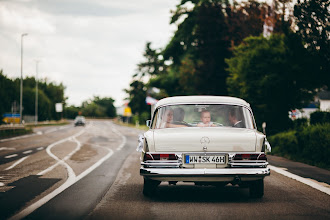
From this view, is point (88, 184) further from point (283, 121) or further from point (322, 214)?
point (283, 121)

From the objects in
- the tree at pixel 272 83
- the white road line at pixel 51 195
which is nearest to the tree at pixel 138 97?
the tree at pixel 272 83

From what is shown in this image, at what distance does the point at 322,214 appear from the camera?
6430mm

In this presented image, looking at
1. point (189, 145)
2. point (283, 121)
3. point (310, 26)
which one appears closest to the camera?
point (189, 145)

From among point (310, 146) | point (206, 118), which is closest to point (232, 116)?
point (206, 118)

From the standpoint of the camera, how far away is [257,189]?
7.84 meters

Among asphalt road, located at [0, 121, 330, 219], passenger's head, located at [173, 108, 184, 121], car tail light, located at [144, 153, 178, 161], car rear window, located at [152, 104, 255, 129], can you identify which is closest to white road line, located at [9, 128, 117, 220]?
asphalt road, located at [0, 121, 330, 219]

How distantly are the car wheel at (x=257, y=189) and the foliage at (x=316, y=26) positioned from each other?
36.3 feet

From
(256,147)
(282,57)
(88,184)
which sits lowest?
(88,184)

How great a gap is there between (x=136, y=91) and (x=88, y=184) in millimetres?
95621

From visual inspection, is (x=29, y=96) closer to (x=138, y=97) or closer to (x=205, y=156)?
(x=138, y=97)

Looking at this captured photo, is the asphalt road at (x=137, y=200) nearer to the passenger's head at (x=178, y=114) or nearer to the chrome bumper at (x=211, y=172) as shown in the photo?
the chrome bumper at (x=211, y=172)

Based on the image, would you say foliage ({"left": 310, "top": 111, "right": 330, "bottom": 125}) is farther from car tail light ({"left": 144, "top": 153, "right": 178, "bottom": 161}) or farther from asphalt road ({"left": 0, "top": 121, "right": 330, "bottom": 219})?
car tail light ({"left": 144, "top": 153, "right": 178, "bottom": 161})

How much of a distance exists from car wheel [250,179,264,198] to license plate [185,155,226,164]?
3.26 feet

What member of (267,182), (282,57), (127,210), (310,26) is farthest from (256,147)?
(282,57)
